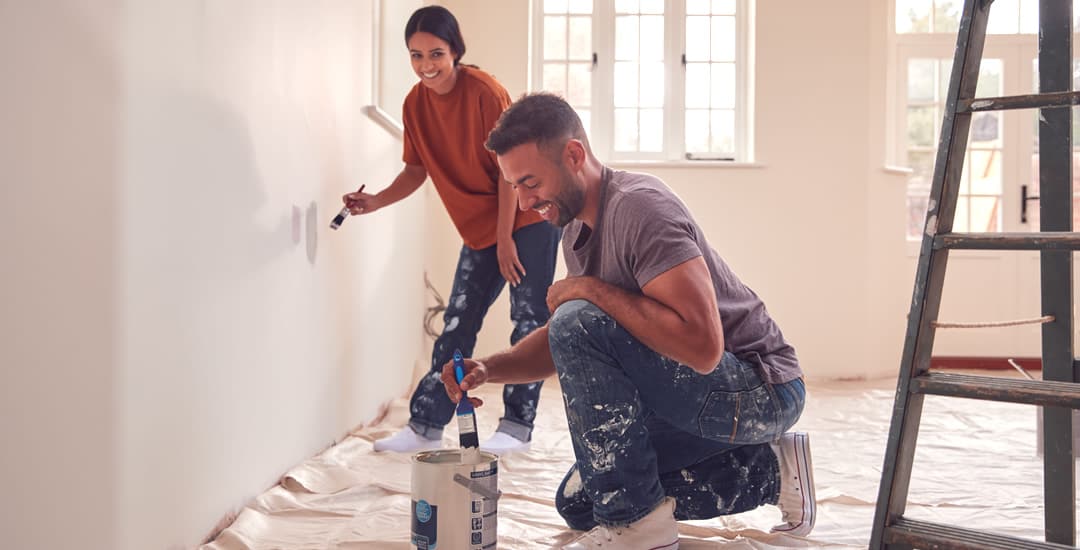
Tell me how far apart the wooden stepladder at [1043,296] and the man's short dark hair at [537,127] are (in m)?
0.61

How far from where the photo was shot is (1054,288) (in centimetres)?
151

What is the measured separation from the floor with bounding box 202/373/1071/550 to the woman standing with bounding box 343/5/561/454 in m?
0.14

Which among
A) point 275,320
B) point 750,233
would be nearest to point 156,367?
point 275,320

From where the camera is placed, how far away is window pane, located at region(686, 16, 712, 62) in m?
5.05

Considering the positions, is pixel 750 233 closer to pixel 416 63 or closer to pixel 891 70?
pixel 891 70

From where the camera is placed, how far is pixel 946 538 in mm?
1268

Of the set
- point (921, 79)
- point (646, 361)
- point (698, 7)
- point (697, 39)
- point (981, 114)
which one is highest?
point (698, 7)

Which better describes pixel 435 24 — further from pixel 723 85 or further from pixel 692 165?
pixel 723 85

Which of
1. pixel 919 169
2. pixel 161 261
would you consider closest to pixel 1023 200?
pixel 919 169

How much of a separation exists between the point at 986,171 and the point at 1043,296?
4.33m

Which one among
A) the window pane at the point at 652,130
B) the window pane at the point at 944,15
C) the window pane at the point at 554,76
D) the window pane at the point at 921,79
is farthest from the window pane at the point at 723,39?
the window pane at the point at 944,15

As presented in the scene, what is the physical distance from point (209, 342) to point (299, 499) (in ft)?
1.66

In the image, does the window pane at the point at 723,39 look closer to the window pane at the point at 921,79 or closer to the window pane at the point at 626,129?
the window pane at the point at 626,129

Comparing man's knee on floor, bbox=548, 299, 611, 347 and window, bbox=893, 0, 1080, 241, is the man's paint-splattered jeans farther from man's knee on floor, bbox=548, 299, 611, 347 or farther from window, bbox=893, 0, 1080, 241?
window, bbox=893, 0, 1080, 241
